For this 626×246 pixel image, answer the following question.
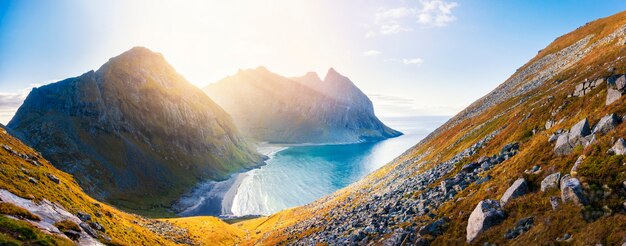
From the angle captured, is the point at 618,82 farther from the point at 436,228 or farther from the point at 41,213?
the point at 41,213

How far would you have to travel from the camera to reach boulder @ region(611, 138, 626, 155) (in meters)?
17.0

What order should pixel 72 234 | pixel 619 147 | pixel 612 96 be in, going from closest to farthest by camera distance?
pixel 619 147 < pixel 612 96 < pixel 72 234

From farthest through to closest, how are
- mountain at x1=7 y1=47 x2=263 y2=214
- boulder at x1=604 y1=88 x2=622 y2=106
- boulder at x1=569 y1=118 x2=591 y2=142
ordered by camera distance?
1. mountain at x1=7 y1=47 x2=263 y2=214
2. boulder at x1=604 y1=88 x2=622 y2=106
3. boulder at x1=569 y1=118 x2=591 y2=142

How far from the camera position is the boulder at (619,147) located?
671 inches

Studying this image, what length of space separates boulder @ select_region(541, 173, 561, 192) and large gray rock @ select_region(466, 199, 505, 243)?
3.00 meters

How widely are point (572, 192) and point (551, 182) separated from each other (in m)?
2.50

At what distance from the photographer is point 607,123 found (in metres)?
20.0

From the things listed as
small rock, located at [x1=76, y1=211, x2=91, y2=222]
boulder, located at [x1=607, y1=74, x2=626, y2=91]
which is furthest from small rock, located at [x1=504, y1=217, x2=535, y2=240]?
small rock, located at [x1=76, y1=211, x2=91, y2=222]

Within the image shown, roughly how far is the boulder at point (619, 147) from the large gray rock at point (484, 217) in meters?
7.08

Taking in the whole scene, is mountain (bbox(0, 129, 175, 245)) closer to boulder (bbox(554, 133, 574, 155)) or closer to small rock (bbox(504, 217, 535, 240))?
small rock (bbox(504, 217, 535, 240))

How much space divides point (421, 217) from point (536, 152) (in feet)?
34.9

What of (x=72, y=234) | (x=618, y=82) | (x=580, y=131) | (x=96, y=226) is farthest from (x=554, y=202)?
(x=96, y=226)

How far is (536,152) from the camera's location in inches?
933

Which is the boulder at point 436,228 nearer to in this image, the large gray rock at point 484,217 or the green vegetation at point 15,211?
the large gray rock at point 484,217
